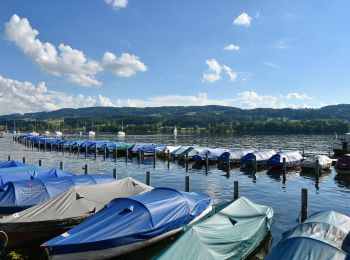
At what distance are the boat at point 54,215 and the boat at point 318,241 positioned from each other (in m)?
11.4

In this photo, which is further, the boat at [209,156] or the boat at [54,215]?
the boat at [209,156]

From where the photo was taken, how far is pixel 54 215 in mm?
19281

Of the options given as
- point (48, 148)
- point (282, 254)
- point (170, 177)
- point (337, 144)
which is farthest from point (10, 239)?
point (48, 148)

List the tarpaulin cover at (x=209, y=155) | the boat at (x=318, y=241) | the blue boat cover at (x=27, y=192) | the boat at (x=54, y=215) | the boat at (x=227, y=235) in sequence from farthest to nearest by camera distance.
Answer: the tarpaulin cover at (x=209, y=155), the blue boat cover at (x=27, y=192), the boat at (x=54, y=215), the boat at (x=227, y=235), the boat at (x=318, y=241)

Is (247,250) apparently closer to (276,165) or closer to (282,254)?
(282,254)

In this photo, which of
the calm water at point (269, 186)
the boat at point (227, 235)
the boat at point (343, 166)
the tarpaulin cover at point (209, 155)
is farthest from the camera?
the tarpaulin cover at point (209, 155)

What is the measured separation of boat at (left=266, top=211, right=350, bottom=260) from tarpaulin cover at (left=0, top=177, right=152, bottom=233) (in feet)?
37.7

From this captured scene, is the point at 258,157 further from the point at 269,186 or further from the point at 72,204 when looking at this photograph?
the point at 72,204

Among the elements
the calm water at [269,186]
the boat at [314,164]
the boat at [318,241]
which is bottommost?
the calm water at [269,186]

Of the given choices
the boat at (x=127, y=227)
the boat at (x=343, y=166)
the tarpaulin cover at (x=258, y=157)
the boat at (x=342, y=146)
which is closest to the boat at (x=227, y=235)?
the boat at (x=127, y=227)

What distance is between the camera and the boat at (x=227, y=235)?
1330cm

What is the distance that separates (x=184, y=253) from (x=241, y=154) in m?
44.1

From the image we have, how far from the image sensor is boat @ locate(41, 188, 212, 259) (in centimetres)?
1482

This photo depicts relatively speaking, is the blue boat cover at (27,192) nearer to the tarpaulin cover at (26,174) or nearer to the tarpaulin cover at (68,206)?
the tarpaulin cover at (68,206)
